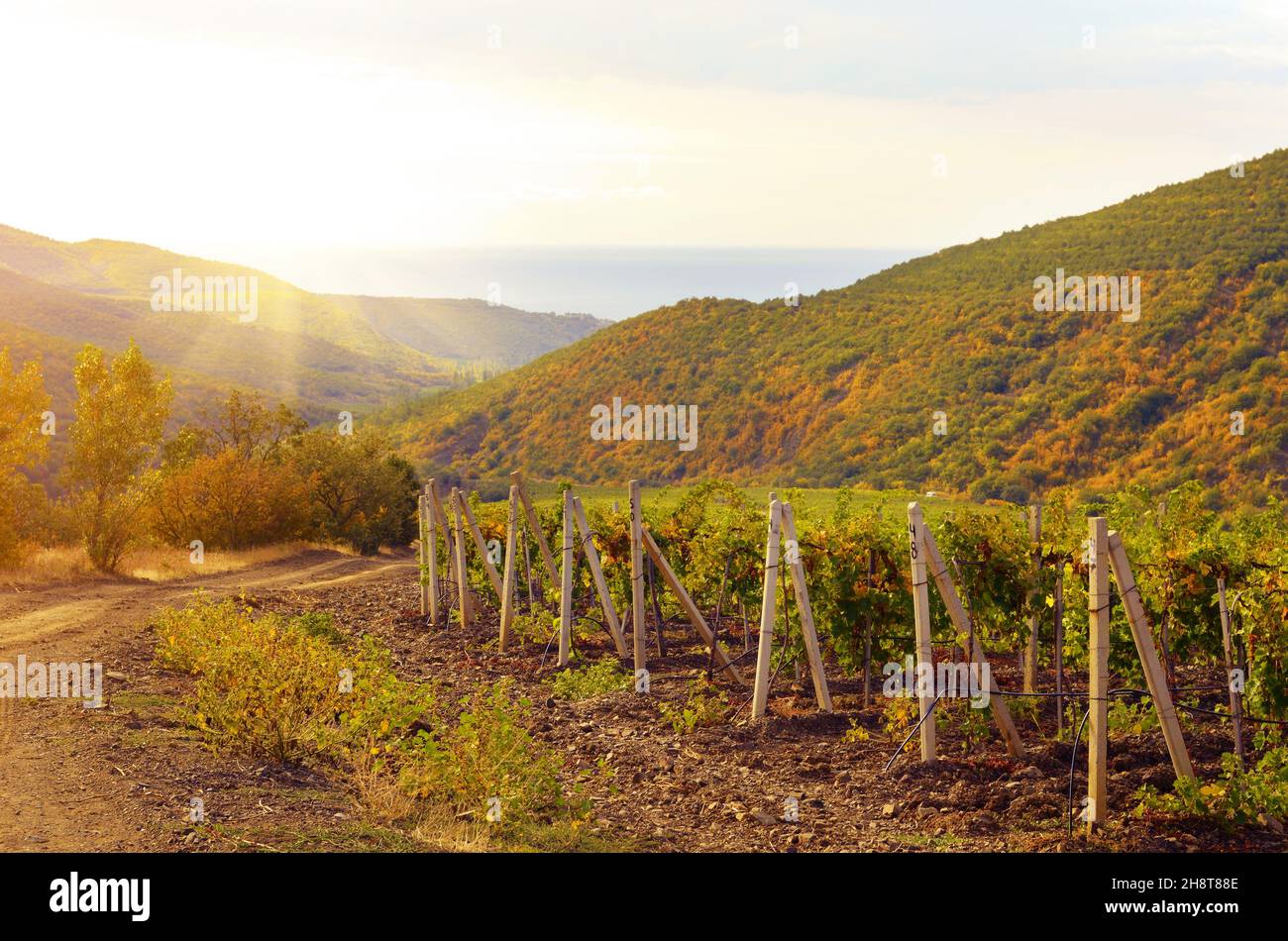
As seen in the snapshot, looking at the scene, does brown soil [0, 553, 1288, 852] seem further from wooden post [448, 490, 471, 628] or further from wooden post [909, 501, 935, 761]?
wooden post [448, 490, 471, 628]

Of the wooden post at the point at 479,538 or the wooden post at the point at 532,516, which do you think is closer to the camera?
the wooden post at the point at 532,516

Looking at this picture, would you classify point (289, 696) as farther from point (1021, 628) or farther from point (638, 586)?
point (1021, 628)

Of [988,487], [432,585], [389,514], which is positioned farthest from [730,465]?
[432,585]

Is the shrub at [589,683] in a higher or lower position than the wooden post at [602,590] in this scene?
lower

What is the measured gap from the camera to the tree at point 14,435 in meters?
21.0

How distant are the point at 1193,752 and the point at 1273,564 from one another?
5.05 ft

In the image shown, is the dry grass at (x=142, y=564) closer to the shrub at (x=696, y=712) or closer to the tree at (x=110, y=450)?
the tree at (x=110, y=450)

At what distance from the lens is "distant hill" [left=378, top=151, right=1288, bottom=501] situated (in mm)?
49438

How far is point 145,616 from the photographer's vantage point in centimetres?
1642

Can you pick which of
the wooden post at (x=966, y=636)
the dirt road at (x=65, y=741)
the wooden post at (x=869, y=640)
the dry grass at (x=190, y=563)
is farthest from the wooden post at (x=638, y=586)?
the dry grass at (x=190, y=563)

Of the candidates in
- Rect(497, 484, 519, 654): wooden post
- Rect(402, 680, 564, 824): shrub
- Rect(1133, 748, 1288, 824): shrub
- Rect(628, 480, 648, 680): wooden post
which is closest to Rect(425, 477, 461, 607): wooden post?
Rect(497, 484, 519, 654): wooden post

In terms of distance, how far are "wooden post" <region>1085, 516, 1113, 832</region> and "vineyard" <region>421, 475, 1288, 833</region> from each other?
0.05ft

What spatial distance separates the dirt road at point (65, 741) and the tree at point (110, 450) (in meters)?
2.84

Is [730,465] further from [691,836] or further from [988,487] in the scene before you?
[691,836]
